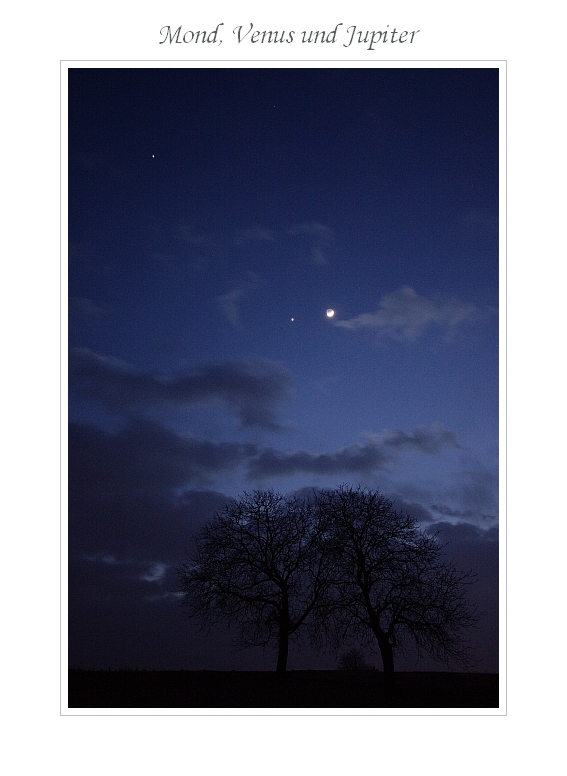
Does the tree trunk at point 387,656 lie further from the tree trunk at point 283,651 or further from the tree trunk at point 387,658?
the tree trunk at point 283,651

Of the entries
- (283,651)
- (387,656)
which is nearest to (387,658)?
(387,656)

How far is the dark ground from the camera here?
68.4 feet

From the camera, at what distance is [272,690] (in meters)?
23.8

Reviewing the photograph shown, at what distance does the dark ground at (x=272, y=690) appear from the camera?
20.8 m

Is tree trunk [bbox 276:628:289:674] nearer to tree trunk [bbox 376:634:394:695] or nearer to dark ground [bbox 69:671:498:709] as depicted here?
dark ground [bbox 69:671:498:709]

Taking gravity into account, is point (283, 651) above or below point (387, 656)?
below

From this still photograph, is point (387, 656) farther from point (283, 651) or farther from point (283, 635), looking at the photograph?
point (283, 635)

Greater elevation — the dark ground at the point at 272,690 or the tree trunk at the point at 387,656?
the tree trunk at the point at 387,656

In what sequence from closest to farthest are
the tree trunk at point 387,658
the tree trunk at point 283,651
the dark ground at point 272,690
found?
1. the dark ground at point 272,690
2. the tree trunk at point 387,658
3. the tree trunk at point 283,651

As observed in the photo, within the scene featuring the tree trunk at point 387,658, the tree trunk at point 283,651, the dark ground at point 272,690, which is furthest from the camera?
the tree trunk at point 283,651

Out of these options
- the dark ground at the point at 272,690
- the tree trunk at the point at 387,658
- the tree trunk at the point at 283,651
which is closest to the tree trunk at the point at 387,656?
the tree trunk at the point at 387,658

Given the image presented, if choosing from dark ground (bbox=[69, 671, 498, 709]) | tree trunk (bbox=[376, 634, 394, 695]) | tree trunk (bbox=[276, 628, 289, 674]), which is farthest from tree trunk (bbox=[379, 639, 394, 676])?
tree trunk (bbox=[276, 628, 289, 674])

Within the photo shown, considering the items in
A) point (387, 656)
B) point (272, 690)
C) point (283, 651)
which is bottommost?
point (272, 690)
